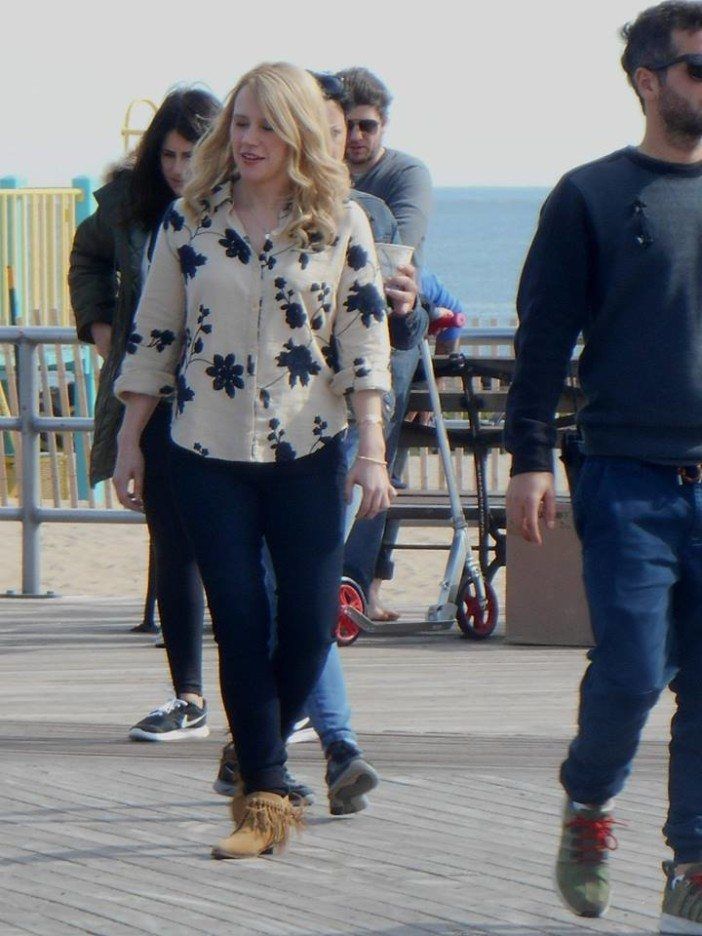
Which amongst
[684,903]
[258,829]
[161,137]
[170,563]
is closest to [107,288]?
[161,137]

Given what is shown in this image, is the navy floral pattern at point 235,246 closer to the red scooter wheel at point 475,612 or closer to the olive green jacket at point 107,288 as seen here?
the olive green jacket at point 107,288

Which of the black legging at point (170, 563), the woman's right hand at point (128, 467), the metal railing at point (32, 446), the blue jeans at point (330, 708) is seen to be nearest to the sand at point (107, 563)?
the metal railing at point (32, 446)

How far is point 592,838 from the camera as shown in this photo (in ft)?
12.4

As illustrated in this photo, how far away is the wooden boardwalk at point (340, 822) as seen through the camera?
13.1 feet

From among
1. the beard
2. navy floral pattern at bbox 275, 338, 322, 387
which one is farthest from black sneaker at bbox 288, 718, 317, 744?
the beard

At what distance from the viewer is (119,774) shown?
5.32 meters

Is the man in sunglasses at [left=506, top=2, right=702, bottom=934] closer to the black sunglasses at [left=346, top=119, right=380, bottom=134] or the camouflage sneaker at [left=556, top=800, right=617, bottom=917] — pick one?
the camouflage sneaker at [left=556, top=800, right=617, bottom=917]

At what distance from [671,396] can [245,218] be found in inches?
46.2

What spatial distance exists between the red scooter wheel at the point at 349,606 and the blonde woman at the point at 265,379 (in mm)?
3081

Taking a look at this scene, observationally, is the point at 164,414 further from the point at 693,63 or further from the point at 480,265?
the point at 480,265

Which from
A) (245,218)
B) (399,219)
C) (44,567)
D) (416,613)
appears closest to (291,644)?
(245,218)

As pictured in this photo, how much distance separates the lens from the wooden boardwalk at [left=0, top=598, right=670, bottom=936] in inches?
157

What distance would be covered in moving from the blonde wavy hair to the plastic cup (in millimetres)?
703

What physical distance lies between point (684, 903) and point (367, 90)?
12.6 feet
